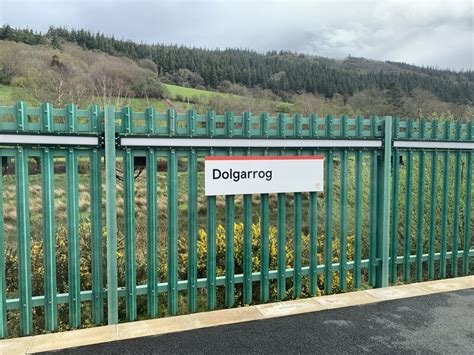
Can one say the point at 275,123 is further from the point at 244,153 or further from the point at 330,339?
the point at 330,339

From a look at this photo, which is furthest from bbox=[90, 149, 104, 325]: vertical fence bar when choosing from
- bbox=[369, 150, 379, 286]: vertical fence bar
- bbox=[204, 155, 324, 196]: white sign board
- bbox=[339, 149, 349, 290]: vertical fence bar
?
bbox=[369, 150, 379, 286]: vertical fence bar

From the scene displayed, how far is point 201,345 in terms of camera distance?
2.94 m

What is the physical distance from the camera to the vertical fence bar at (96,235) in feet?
10.7

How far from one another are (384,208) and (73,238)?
10.5ft

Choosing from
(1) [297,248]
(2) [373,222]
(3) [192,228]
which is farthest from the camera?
(2) [373,222]

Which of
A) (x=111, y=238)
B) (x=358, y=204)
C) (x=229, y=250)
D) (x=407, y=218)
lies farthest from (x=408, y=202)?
(x=111, y=238)

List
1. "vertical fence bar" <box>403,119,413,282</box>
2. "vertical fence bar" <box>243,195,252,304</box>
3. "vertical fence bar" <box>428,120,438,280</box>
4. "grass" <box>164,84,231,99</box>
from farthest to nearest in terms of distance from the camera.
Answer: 1. "grass" <box>164,84,231,99</box>
2. "vertical fence bar" <box>428,120,438,280</box>
3. "vertical fence bar" <box>403,119,413,282</box>
4. "vertical fence bar" <box>243,195,252,304</box>

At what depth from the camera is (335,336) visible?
3.10m

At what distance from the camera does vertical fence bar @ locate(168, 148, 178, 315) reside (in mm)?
3488

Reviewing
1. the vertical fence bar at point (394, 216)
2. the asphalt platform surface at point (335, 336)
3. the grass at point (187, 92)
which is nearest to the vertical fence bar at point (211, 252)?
the asphalt platform surface at point (335, 336)

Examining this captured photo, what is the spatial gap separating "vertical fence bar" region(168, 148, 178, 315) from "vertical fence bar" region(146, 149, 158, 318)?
13 cm

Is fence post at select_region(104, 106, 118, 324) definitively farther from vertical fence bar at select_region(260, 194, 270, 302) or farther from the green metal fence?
vertical fence bar at select_region(260, 194, 270, 302)

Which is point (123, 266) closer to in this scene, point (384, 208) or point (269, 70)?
point (384, 208)

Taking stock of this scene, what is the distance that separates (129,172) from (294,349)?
1.96 metres
